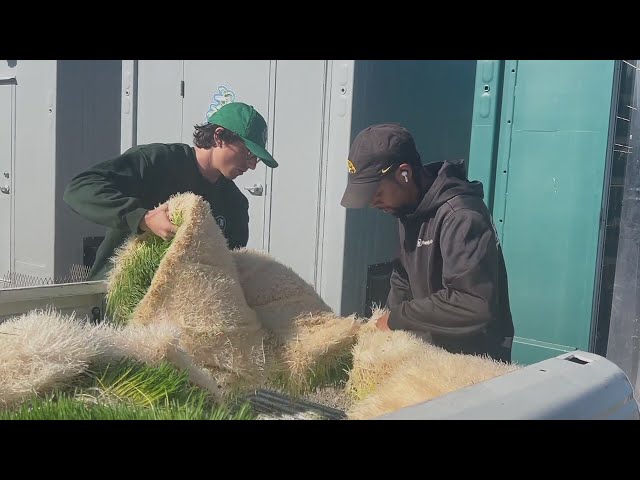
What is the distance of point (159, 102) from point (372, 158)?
1213 millimetres

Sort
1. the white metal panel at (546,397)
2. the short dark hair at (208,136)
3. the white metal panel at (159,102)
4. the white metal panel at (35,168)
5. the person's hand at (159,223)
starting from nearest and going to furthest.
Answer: the white metal panel at (546,397), the person's hand at (159,223), the short dark hair at (208,136), the white metal panel at (159,102), the white metal panel at (35,168)

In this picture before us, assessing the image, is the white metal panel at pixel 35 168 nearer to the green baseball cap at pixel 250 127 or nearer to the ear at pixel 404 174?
the green baseball cap at pixel 250 127

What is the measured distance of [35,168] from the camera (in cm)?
360

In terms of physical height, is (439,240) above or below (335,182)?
below

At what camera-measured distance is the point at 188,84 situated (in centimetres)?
290

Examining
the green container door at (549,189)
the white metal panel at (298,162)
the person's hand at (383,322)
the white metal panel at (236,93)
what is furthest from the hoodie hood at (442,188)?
the white metal panel at (236,93)

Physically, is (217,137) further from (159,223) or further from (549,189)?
(549,189)

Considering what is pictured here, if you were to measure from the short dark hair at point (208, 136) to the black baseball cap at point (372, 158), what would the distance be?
46 cm

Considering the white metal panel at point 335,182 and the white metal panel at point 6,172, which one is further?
the white metal panel at point 6,172

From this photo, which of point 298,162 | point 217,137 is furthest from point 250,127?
point 298,162

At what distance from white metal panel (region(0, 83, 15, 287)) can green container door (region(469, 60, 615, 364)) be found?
2.57 m

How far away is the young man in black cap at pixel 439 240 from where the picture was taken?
6.66 ft

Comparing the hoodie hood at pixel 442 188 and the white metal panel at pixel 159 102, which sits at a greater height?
the white metal panel at pixel 159 102
